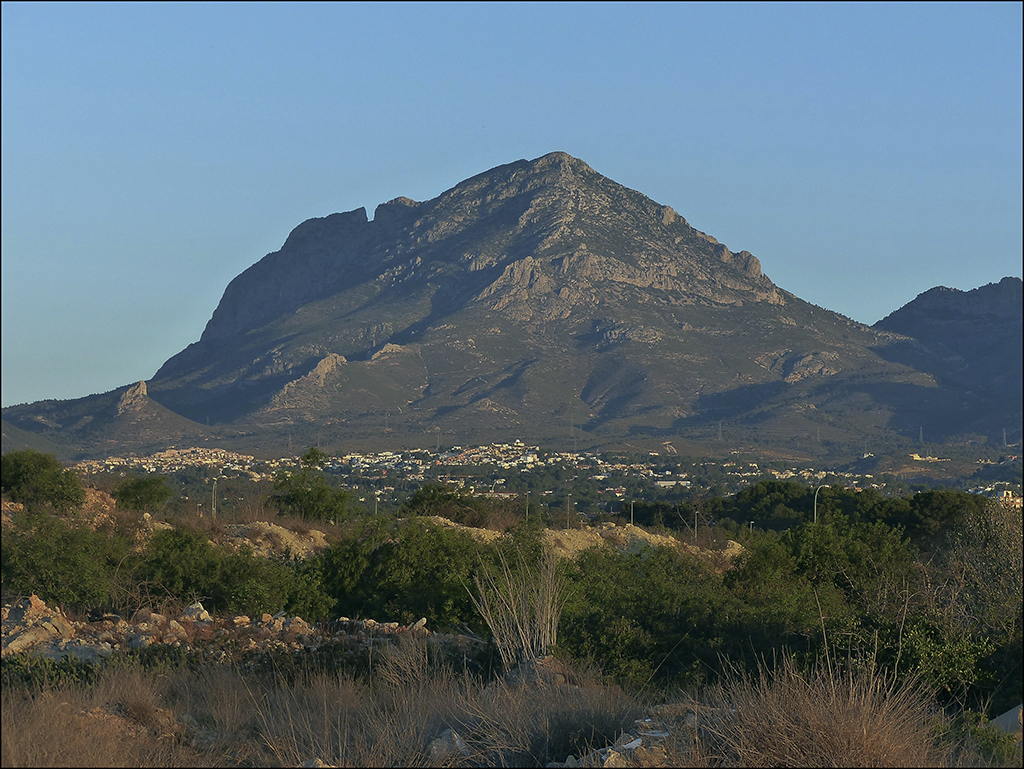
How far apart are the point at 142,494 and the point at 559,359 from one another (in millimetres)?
106503

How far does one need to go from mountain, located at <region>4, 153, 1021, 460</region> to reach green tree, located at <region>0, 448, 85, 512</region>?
7928 centimetres

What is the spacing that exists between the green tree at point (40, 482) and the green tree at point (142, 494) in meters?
1.60

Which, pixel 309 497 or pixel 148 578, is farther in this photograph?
pixel 309 497

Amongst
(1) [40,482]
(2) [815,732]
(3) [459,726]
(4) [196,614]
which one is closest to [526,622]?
(3) [459,726]

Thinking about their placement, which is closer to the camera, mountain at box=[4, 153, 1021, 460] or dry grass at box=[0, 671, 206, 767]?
dry grass at box=[0, 671, 206, 767]

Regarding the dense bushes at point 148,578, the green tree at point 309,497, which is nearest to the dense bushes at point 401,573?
the dense bushes at point 148,578

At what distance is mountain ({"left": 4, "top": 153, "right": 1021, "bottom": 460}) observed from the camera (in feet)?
404

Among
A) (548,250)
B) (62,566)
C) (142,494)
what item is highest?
(548,250)

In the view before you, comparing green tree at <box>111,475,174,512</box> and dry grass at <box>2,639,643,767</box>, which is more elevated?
green tree at <box>111,475,174,512</box>

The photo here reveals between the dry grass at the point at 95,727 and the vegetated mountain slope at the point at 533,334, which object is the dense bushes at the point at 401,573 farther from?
the vegetated mountain slope at the point at 533,334

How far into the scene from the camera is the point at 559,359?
13812cm

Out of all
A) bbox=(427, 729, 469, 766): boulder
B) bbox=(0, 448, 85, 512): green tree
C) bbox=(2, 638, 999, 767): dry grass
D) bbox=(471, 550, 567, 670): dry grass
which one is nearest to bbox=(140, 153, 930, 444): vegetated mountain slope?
bbox=(0, 448, 85, 512): green tree

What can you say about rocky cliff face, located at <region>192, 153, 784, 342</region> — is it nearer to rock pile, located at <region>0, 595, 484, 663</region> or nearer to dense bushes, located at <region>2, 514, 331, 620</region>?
dense bushes, located at <region>2, 514, 331, 620</region>

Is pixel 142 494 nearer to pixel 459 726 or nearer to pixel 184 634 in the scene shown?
pixel 184 634
